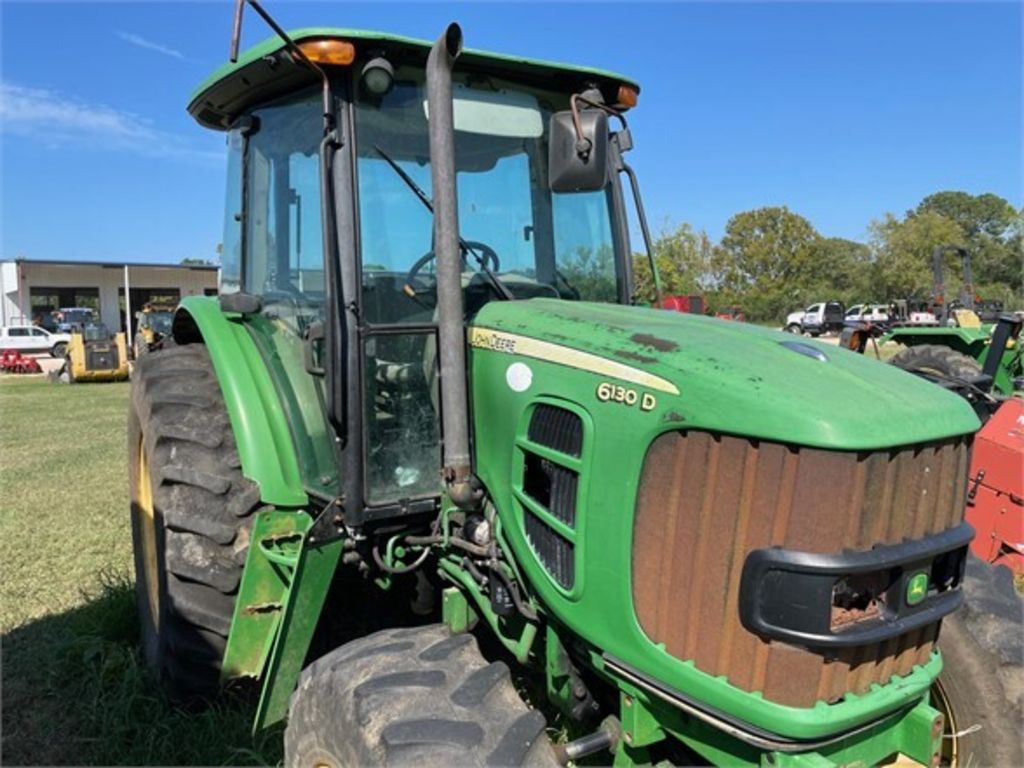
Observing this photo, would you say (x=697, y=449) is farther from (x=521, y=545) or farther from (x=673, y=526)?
(x=521, y=545)

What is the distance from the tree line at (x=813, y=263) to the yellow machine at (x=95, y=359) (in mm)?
28167

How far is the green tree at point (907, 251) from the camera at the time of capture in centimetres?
4484

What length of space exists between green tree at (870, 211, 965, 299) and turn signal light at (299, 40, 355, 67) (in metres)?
46.8

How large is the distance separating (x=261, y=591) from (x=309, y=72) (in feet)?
5.82

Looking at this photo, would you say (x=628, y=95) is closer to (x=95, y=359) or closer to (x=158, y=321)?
(x=95, y=359)

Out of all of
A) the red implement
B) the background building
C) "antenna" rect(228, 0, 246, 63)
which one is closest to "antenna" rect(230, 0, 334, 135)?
"antenna" rect(228, 0, 246, 63)

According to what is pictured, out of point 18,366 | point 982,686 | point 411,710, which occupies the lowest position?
point 18,366

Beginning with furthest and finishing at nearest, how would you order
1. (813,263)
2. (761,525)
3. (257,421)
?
(813,263), (257,421), (761,525)

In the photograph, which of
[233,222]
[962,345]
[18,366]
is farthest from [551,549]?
[18,366]

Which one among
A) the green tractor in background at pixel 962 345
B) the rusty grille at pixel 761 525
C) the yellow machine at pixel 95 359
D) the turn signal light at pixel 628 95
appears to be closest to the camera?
the rusty grille at pixel 761 525

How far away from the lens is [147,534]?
12.6 feet

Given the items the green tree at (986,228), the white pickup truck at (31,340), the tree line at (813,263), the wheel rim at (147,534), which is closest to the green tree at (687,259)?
the tree line at (813,263)

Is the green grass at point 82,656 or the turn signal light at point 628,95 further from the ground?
the turn signal light at point 628,95

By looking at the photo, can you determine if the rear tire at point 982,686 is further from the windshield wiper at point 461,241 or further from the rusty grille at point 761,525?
the windshield wiper at point 461,241
